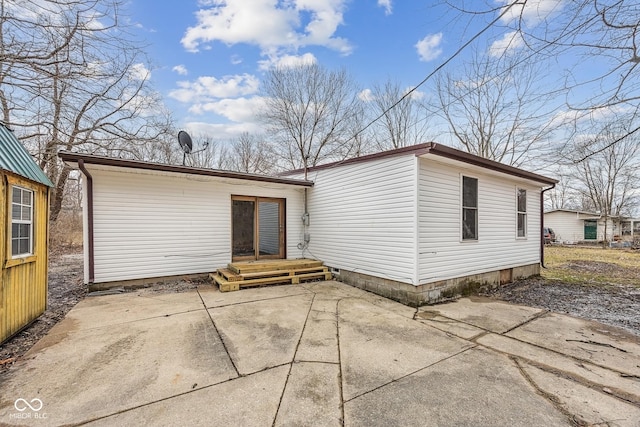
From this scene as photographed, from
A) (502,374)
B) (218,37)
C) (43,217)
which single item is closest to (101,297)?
(43,217)

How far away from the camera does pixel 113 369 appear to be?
271cm

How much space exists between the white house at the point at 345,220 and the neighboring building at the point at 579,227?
20.7 m

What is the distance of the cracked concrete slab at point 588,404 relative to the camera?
2068 mm

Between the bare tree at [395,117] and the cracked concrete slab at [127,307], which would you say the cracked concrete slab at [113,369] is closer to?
the cracked concrete slab at [127,307]

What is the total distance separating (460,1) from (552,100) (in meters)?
1.96

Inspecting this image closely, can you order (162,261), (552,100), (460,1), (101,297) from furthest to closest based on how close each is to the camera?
1. (162,261)
2. (101,297)
3. (552,100)
4. (460,1)

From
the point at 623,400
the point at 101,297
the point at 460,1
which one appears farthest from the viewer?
the point at 101,297

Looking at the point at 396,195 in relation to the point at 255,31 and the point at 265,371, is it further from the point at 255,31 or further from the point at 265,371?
the point at 255,31

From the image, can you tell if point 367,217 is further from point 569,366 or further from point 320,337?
point 569,366

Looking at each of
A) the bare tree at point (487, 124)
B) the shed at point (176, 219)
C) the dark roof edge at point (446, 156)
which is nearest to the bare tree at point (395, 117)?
the bare tree at point (487, 124)

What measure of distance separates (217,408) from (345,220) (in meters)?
4.93

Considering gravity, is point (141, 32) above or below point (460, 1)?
above

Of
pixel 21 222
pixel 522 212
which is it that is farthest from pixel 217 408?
pixel 522 212

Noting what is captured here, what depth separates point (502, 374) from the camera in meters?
2.70
